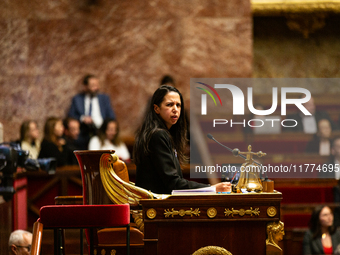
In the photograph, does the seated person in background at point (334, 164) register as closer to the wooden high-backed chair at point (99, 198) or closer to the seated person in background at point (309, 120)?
the seated person in background at point (309, 120)

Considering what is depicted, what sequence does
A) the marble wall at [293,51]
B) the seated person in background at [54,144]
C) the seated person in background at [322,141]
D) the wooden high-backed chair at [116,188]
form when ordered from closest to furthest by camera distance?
the wooden high-backed chair at [116,188] → the seated person in background at [54,144] → the seated person in background at [322,141] → the marble wall at [293,51]

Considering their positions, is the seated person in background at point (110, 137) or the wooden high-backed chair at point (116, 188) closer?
the wooden high-backed chair at point (116, 188)

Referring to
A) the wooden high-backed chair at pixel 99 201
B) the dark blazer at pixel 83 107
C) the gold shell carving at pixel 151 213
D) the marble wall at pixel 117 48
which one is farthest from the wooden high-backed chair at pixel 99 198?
the marble wall at pixel 117 48

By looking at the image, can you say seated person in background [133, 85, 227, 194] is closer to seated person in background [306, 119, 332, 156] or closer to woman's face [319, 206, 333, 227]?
woman's face [319, 206, 333, 227]

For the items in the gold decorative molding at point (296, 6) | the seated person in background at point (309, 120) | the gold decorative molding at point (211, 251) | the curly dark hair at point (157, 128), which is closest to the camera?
the gold decorative molding at point (211, 251)

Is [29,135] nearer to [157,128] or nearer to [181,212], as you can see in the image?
[157,128]

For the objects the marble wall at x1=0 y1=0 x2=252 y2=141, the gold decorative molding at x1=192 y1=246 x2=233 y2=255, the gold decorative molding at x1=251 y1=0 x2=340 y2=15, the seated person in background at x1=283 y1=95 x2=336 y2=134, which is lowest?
the gold decorative molding at x1=192 y1=246 x2=233 y2=255

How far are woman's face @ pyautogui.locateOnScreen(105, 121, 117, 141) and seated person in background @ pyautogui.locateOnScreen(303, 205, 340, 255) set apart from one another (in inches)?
110

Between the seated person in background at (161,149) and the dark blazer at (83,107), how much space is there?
14.9 feet

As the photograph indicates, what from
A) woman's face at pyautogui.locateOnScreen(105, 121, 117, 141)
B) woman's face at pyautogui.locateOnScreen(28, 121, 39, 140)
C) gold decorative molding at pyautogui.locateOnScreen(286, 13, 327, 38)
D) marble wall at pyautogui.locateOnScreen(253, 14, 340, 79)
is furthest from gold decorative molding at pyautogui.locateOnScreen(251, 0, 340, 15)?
woman's face at pyautogui.locateOnScreen(28, 121, 39, 140)

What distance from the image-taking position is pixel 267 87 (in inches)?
364

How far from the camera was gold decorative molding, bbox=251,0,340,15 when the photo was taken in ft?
28.6

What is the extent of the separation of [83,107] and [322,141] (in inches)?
141

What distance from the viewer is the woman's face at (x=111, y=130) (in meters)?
6.34
